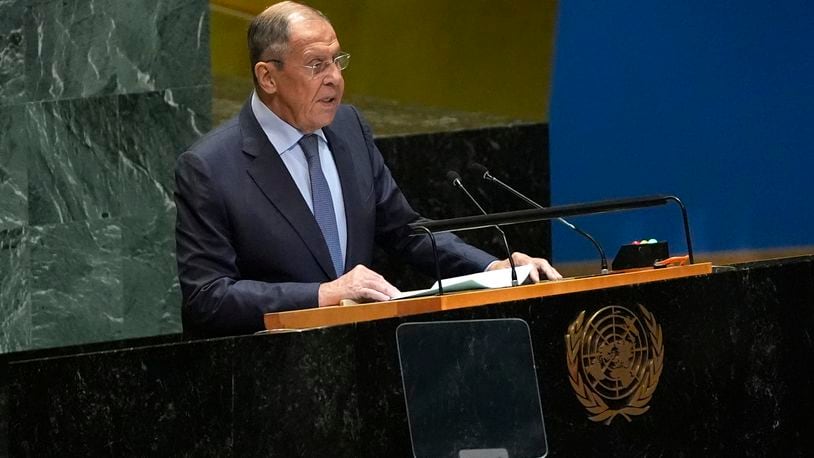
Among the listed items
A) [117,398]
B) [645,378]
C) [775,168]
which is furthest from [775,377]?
[775,168]

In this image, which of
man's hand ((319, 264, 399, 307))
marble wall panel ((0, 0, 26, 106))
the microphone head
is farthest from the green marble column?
man's hand ((319, 264, 399, 307))

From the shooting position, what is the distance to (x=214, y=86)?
560 cm

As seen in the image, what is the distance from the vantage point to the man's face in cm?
366

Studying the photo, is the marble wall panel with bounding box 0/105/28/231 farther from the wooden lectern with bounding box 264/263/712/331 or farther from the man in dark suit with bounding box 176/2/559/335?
the wooden lectern with bounding box 264/263/712/331

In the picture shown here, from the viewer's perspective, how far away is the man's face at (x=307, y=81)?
12.0ft

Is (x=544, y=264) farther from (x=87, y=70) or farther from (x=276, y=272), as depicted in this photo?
(x=87, y=70)

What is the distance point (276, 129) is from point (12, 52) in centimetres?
231

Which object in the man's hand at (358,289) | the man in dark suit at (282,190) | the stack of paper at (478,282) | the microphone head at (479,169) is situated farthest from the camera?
the man in dark suit at (282,190)

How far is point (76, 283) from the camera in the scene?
18.6 ft

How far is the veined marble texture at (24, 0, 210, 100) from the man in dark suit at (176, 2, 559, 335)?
188 centimetres

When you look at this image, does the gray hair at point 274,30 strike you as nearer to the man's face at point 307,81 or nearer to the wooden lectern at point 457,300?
the man's face at point 307,81

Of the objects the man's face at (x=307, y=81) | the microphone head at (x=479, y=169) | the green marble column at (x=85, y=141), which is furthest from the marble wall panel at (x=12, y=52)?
the microphone head at (x=479, y=169)

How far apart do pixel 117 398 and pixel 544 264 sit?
1.13 m

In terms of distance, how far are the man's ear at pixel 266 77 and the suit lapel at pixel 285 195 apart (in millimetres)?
177
